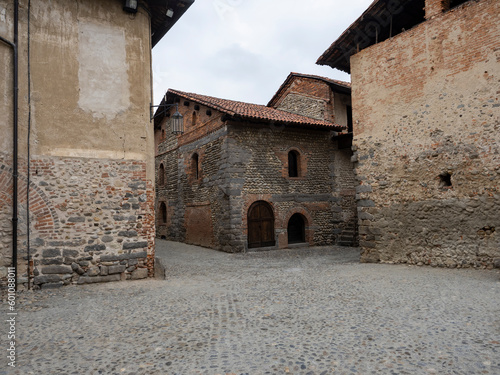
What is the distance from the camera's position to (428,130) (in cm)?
862

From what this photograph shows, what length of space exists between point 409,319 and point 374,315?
0.45 meters

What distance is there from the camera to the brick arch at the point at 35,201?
21.8ft

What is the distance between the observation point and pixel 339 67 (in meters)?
11.5

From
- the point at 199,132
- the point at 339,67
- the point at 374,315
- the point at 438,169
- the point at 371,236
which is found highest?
the point at 339,67

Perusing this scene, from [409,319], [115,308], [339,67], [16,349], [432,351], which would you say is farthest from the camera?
[339,67]

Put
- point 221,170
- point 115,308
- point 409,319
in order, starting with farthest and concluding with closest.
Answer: point 221,170, point 115,308, point 409,319

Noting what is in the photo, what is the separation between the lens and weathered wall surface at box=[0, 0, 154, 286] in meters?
6.92

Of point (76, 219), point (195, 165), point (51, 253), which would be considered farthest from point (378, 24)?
point (51, 253)

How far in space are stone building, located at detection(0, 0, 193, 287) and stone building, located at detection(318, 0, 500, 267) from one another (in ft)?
17.5

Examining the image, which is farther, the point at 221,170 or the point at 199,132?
the point at 199,132

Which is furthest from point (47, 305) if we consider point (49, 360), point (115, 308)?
point (49, 360)

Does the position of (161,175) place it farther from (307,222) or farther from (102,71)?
(102,71)

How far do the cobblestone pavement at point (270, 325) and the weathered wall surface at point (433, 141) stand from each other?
103 cm

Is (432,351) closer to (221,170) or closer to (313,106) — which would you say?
A: (221,170)
